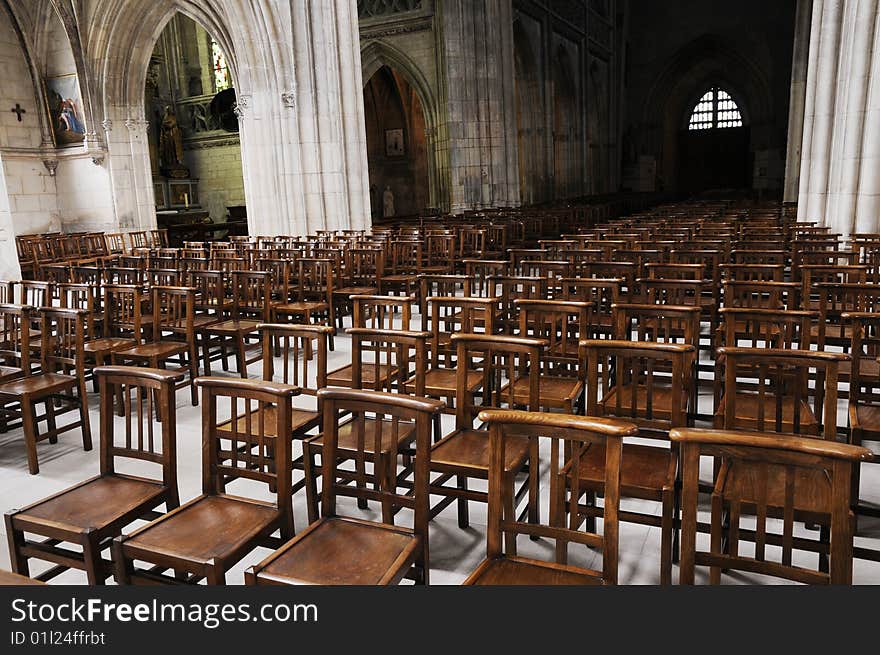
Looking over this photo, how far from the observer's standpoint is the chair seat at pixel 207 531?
2.50m

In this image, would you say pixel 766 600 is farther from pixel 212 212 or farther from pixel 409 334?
pixel 212 212

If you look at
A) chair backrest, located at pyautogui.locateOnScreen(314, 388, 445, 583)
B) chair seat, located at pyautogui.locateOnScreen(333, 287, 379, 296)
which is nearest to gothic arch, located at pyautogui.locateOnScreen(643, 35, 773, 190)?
chair seat, located at pyautogui.locateOnScreen(333, 287, 379, 296)

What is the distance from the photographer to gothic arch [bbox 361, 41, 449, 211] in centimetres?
2292

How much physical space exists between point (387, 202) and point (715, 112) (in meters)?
21.9

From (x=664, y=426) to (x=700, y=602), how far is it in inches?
59.5

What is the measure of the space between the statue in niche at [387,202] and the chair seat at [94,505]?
25762mm

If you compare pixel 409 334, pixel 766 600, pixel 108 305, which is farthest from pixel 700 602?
pixel 108 305

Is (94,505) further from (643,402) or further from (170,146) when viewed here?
(170,146)

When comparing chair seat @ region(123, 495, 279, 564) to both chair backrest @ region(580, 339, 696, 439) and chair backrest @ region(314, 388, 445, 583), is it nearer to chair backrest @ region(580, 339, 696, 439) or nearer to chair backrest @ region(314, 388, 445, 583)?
chair backrest @ region(314, 388, 445, 583)

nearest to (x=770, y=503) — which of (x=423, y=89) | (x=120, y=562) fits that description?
(x=120, y=562)

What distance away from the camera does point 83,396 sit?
4.83 metres

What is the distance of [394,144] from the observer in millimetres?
28406

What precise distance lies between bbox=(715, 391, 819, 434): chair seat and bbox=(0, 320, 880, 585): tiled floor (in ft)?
1.95

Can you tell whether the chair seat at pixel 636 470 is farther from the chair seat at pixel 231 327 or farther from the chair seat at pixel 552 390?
the chair seat at pixel 231 327
